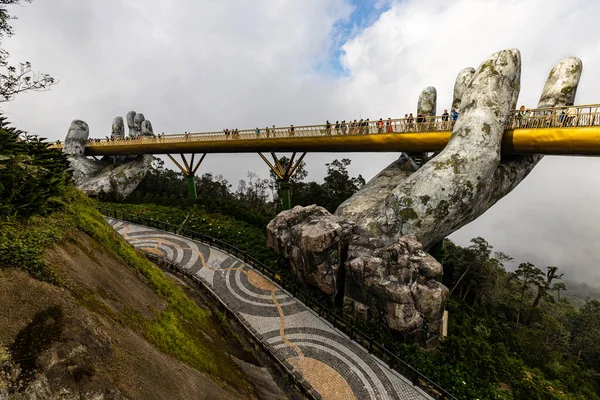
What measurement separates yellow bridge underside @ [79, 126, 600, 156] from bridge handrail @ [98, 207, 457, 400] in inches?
338

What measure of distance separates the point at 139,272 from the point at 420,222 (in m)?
14.1

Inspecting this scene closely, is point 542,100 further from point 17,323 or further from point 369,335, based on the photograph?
point 17,323

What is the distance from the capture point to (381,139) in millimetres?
19281

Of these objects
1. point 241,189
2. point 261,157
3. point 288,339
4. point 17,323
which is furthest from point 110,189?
point 241,189

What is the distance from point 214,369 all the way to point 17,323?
18.1 feet

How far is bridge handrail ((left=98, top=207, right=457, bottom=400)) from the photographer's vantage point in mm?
11172

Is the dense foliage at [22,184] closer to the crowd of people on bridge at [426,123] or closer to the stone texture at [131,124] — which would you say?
the crowd of people on bridge at [426,123]

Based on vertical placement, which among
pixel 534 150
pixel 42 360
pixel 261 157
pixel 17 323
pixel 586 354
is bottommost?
pixel 586 354

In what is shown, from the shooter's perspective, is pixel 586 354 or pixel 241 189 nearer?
pixel 586 354

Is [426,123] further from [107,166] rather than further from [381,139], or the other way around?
[107,166]

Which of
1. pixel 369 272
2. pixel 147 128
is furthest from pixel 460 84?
pixel 147 128

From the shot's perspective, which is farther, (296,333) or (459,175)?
(459,175)

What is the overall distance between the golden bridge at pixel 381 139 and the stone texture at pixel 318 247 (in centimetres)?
689

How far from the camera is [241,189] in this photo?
253 feet
